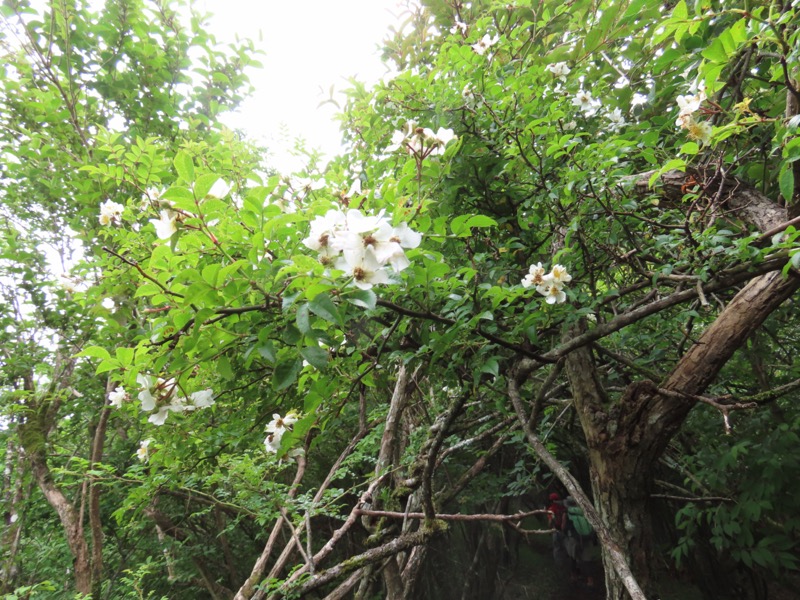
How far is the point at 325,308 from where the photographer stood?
67 centimetres

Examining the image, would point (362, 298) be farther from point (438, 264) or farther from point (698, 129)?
point (698, 129)

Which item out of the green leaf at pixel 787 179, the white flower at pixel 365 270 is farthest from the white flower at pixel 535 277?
the white flower at pixel 365 270

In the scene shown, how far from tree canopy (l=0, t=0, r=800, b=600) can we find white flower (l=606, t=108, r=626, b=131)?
3 centimetres

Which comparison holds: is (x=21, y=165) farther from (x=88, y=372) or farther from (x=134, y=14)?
(x=88, y=372)

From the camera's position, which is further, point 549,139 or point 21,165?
point 21,165

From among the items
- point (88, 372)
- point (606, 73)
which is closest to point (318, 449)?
point (88, 372)

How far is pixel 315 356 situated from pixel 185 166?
1.37 ft

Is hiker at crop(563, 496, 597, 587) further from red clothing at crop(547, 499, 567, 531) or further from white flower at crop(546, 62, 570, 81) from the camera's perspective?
white flower at crop(546, 62, 570, 81)

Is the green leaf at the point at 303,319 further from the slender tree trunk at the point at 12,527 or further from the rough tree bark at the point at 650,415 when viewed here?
the slender tree trunk at the point at 12,527

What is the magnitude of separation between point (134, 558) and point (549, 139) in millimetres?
5505

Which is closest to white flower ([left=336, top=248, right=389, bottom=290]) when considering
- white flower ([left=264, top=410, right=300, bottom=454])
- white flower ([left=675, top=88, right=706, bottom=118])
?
white flower ([left=264, top=410, right=300, bottom=454])

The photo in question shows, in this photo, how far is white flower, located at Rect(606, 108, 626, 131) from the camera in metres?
1.96

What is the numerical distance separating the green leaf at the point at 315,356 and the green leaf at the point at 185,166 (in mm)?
381

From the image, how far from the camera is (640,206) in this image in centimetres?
164
